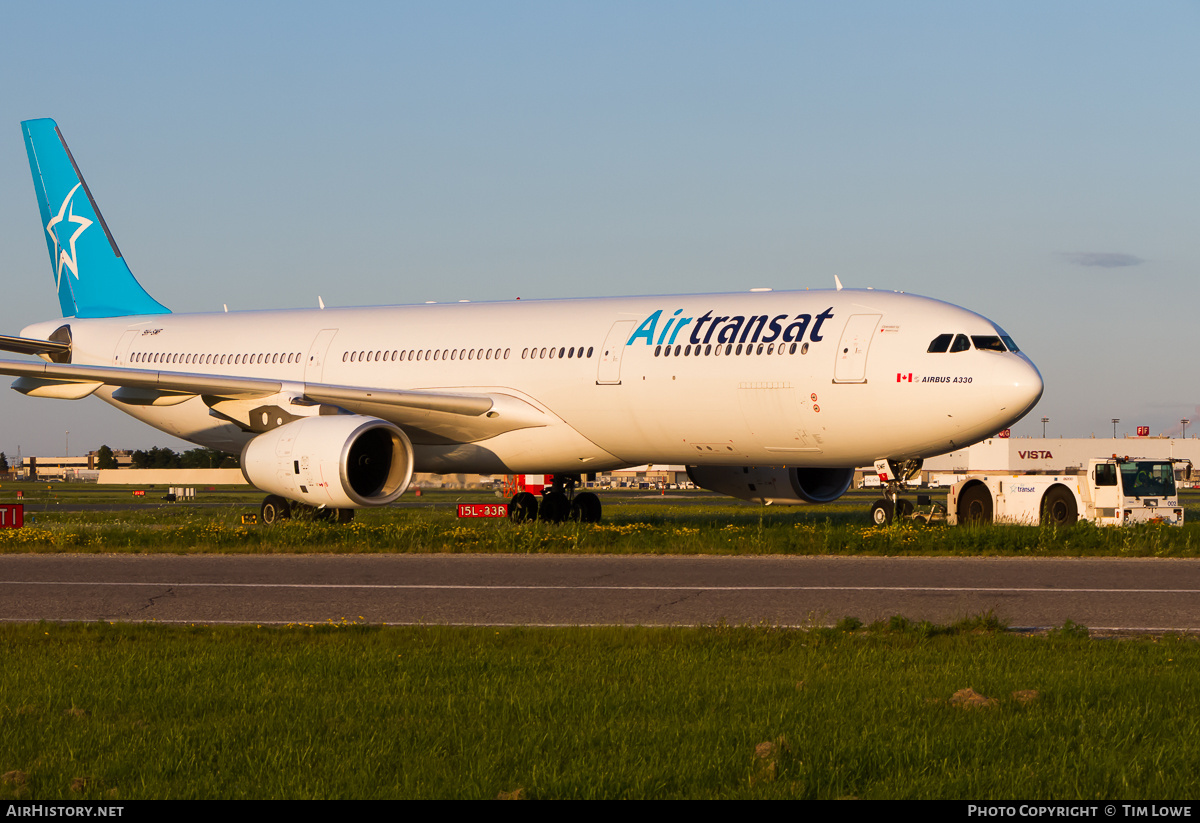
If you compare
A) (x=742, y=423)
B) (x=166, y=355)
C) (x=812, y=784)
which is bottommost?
(x=812, y=784)

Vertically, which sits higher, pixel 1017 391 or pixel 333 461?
pixel 1017 391

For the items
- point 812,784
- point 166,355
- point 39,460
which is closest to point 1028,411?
point 812,784

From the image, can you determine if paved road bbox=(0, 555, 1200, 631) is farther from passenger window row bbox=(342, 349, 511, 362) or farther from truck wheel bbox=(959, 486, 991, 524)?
truck wheel bbox=(959, 486, 991, 524)

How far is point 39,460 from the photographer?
180m

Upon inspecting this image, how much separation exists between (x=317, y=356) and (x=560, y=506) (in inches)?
230

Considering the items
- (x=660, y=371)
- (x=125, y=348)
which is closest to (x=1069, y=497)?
(x=660, y=371)

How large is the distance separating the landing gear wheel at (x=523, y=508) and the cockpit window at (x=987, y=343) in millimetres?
10527

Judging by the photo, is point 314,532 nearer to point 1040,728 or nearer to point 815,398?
point 815,398

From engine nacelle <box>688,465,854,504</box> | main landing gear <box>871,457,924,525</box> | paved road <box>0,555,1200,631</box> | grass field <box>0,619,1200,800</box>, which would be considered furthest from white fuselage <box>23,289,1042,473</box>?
grass field <box>0,619,1200,800</box>

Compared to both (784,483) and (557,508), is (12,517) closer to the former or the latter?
(557,508)

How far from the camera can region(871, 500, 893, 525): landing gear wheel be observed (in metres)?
21.0

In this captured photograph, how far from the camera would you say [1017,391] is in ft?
59.9

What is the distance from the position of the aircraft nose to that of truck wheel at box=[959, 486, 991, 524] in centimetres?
921

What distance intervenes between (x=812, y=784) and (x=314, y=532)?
1609 centimetres
